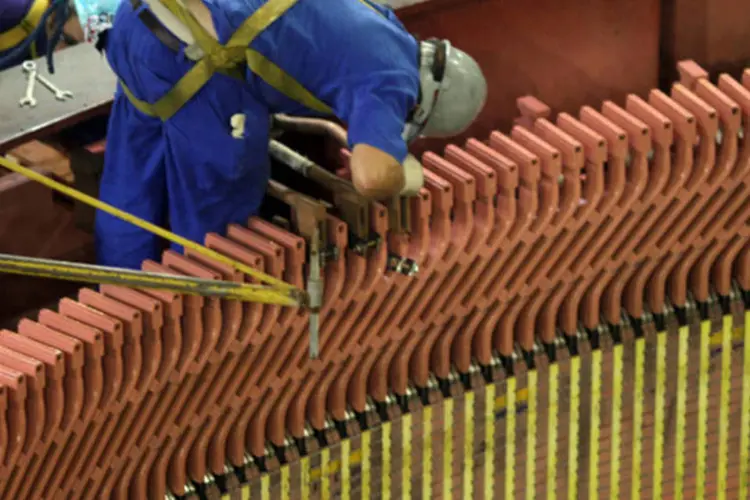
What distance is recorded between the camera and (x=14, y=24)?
639cm

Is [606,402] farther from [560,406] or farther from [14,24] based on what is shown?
[14,24]

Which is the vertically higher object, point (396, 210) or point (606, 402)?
point (396, 210)

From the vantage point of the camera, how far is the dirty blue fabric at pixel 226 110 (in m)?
5.39

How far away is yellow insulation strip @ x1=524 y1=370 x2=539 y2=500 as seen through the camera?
6445 millimetres

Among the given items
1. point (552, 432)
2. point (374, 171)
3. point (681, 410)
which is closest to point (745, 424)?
point (681, 410)

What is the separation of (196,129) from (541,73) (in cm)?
130

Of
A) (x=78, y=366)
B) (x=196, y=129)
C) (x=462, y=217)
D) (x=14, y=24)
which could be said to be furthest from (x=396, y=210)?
(x=14, y=24)

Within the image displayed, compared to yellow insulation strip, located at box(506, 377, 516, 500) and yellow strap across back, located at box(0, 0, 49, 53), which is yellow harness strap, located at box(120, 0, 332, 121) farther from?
yellow insulation strip, located at box(506, 377, 516, 500)

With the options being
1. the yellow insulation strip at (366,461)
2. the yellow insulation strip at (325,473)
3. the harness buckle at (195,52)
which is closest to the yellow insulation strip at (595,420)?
the yellow insulation strip at (366,461)

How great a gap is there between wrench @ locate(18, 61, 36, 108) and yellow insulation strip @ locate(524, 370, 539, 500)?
1.77 metres

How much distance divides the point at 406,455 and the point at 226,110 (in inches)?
53.0

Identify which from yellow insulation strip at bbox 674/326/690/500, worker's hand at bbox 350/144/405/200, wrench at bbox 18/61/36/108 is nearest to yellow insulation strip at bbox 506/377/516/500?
yellow insulation strip at bbox 674/326/690/500

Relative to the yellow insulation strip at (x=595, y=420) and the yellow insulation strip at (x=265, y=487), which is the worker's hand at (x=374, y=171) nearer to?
the yellow insulation strip at (x=265, y=487)

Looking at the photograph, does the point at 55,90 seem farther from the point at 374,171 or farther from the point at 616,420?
the point at 616,420
